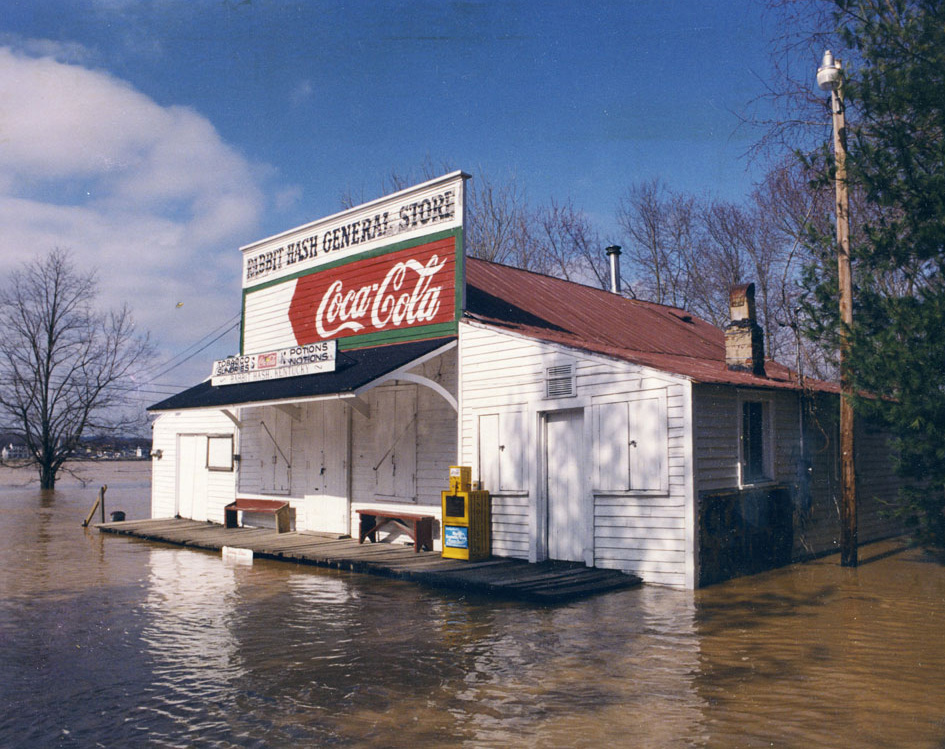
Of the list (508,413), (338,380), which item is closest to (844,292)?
(508,413)

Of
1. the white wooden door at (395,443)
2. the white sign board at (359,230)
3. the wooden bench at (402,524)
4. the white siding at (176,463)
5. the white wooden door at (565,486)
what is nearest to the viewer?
the white wooden door at (565,486)

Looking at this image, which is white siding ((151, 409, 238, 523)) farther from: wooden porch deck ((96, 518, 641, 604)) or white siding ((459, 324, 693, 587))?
white siding ((459, 324, 693, 587))

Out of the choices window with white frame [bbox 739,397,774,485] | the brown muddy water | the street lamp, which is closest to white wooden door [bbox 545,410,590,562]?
the brown muddy water

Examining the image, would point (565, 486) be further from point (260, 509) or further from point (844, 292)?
point (260, 509)

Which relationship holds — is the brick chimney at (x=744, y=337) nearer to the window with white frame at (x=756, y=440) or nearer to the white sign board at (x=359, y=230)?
the window with white frame at (x=756, y=440)

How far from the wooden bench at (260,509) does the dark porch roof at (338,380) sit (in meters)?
2.52

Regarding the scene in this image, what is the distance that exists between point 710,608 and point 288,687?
5.14 m

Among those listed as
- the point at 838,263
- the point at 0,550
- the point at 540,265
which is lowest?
the point at 0,550

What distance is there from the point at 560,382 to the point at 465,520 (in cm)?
265

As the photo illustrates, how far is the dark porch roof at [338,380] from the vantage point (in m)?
12.9

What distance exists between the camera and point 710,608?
30.5ft

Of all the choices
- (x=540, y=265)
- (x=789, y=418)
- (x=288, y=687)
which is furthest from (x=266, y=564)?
(x=540, y=265)

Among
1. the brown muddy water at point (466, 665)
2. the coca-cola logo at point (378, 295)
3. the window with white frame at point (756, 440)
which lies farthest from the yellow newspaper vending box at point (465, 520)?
the window with white frame at point (756, 440)

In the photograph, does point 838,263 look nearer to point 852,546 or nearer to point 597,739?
point 852,546
